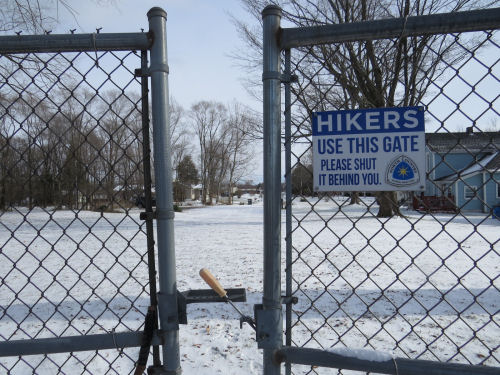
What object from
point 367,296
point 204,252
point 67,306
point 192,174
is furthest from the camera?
point 192,174

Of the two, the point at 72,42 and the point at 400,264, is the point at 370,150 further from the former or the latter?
the point at 400,264

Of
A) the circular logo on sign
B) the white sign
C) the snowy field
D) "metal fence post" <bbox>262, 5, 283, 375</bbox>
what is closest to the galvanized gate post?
"metal fence post" <bbox>262, 5, 283, 375</bbox>

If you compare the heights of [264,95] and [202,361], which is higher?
[264,95]

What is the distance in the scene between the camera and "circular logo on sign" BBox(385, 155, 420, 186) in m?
1.33

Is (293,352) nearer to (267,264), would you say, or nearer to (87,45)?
(267,264)

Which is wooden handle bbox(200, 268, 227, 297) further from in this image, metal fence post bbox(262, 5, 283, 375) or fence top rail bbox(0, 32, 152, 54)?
fence top rail bbox(0, 32, 152, 54)

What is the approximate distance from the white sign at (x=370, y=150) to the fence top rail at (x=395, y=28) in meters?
0.29

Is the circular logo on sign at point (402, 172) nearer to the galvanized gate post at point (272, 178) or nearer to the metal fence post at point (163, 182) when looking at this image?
the galvanized gate post at point (272, 178)

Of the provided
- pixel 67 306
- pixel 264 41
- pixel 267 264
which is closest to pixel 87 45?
pixel 264 41

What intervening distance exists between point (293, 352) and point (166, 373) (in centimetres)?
57

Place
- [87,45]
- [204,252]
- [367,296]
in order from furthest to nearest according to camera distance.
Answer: [204,252], [367,296], [87,45]

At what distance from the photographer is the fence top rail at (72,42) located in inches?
55.7

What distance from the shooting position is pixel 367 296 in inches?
182

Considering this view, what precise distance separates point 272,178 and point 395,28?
0.75 metres
